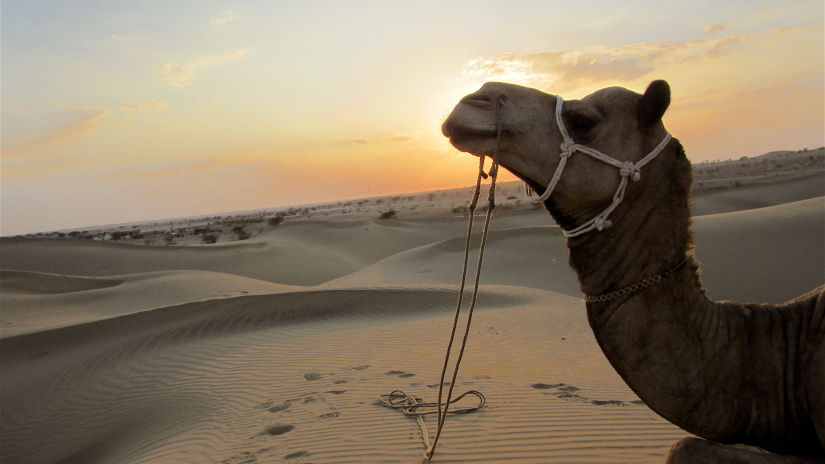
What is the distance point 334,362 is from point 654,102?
7219 mm

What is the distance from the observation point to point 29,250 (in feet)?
98.6

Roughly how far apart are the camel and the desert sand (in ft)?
7.28

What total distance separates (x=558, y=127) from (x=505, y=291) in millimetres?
13324

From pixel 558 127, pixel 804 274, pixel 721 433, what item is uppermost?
pixel 558 127

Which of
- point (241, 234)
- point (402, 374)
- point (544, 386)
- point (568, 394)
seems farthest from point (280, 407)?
point (241, 234)

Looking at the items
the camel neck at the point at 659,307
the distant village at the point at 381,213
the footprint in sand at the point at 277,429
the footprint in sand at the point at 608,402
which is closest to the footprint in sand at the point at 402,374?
the footprint in sand at the point at 277,429

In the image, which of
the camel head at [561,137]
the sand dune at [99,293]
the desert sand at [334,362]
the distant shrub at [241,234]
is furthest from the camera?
the distant shrub at [241,234]

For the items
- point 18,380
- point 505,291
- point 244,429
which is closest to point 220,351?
point 18,380

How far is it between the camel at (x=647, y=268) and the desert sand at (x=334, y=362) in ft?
7.28

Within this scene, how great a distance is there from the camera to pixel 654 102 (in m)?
2.21

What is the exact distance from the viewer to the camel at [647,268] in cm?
227

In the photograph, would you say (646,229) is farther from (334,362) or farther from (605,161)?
(334,362)

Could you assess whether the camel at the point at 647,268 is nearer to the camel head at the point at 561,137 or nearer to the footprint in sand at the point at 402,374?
the camel head at the point at 561,137

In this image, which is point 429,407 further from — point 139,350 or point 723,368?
point 139,350
